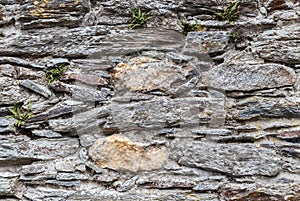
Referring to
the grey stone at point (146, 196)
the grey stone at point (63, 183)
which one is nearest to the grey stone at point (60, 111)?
the grey stone at point (63, 183)

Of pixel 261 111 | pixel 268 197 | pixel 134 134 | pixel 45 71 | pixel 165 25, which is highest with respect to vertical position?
pixel 165 25

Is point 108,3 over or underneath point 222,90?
over

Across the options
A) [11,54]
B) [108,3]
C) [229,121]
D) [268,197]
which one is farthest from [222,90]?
[11,54]

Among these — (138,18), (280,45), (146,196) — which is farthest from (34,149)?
(280,45)

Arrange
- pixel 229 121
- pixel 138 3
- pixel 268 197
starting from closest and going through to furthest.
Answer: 1. pixel 268 197
2. pixel 229 121
3. pixel 138 3

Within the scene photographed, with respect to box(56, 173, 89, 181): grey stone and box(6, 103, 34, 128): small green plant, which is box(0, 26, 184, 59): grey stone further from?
box(56, 173, 89, 181): grey stone

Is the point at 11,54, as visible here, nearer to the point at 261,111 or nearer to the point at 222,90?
the point at 222,90
